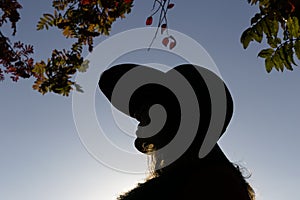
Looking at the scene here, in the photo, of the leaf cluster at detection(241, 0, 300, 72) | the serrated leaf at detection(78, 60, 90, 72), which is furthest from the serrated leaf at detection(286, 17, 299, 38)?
the serrated leaf at detection(78, 60, 90, 72)

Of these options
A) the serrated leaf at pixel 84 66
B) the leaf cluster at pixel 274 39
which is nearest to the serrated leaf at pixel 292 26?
the leaf cluster at pixel 274 39

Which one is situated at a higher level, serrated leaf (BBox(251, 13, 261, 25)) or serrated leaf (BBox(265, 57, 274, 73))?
serrated leaf (BBox(251, 13, 261, 25))

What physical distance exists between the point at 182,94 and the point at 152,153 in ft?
1.51

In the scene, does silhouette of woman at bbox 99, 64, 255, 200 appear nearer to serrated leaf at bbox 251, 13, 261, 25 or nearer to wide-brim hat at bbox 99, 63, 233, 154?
wide-brim hat at bbox 99, 63, 233, 154

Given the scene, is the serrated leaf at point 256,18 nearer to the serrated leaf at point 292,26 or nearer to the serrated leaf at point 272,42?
the serrated leaf at point 272,42

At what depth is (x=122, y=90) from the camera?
249cm

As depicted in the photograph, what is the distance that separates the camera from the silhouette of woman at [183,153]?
2068 millimetres

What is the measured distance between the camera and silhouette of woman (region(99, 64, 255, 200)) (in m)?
2.07

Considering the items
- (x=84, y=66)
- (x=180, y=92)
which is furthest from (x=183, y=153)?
(x=84, y=66)

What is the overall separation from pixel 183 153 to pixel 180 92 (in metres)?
0.38

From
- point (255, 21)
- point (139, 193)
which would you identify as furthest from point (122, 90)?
point (255, 21)

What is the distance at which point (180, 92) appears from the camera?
2264 mm

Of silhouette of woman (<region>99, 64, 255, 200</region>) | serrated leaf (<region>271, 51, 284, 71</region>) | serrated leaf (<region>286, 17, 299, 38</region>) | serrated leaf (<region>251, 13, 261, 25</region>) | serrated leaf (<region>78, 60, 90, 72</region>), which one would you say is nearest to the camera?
serrated leaf (<region>286, 17, 299, 38</region>)

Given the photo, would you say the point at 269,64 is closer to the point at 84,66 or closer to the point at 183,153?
the point at 183,153
